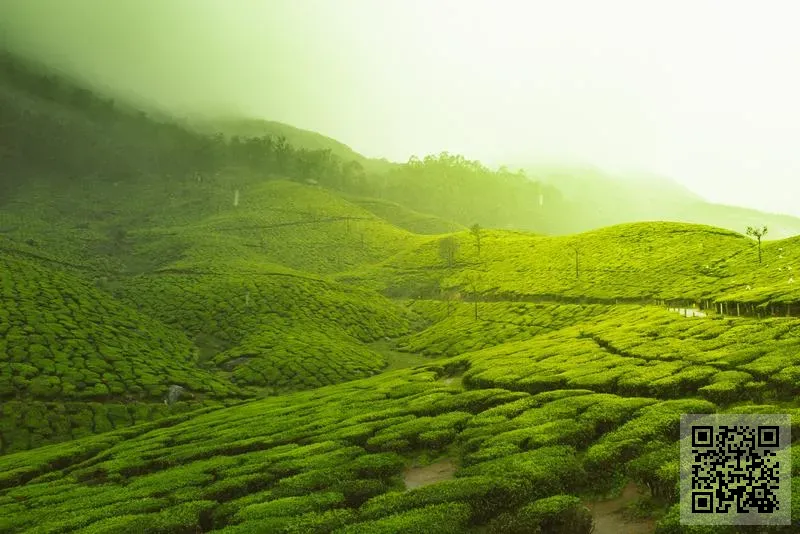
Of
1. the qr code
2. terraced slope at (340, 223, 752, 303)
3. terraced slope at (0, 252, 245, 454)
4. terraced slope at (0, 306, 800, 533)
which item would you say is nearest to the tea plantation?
terraced slope at (0, 306, 800, 533)

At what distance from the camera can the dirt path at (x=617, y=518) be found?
70.4 ft

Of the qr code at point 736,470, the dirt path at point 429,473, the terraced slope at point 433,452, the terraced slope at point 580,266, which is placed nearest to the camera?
the qr code at point 736,470

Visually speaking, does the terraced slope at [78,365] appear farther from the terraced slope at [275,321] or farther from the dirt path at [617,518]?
the dirt path at [617,518]

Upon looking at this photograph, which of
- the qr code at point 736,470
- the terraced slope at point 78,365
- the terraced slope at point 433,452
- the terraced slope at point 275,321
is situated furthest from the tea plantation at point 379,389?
the qr code at point 736,470


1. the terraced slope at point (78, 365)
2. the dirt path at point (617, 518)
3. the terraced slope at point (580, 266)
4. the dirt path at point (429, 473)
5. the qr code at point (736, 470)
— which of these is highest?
the terraced slope at point (580, 266)

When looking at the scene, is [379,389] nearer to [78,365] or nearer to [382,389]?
[382,389]

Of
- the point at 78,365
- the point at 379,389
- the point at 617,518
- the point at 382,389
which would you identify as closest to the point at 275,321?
the point at 78,365

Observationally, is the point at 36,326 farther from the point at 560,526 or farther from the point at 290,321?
the point at 560,526

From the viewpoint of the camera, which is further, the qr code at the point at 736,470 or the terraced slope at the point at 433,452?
the terraced slope at the point at 433,452

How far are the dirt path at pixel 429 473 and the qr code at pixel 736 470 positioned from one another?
13.5 metres

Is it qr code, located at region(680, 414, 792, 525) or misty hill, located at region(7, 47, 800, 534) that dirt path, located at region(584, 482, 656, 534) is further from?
qr code, located at region(680, 414, 792, 525)

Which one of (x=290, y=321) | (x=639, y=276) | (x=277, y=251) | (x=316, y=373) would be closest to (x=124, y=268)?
(x=277, y=251)

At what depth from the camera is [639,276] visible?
104 m

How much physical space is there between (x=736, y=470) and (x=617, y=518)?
5540 mm
